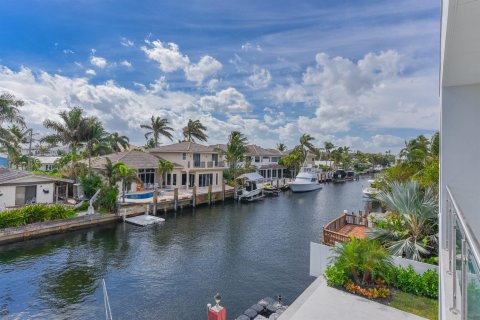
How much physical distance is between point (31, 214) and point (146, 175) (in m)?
15.9

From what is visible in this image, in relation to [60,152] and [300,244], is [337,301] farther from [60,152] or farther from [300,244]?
[60,152]

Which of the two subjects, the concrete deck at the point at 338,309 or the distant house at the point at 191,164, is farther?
the distant house at the point at 191,164

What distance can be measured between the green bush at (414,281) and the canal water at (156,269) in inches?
175

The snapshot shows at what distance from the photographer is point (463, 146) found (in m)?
6.31


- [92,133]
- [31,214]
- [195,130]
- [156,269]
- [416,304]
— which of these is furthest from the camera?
[195,130]

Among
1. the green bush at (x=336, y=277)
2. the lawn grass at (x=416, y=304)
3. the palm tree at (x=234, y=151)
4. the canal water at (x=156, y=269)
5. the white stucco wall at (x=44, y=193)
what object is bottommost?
the canal water at (x=156, y=269)

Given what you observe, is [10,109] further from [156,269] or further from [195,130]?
[195,130]

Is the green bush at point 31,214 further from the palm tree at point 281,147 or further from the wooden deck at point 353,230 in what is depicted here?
the palm tree at point 281,147

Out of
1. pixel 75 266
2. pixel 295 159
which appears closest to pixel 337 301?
pixel 75 266

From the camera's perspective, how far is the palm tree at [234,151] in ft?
136

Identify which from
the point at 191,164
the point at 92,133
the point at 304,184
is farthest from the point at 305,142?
the point at 92,133

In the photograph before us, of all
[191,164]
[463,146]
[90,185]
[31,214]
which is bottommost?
[31,214]

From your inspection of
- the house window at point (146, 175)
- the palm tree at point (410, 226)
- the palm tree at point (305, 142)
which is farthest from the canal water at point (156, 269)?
the palm tree at point (305, 142)

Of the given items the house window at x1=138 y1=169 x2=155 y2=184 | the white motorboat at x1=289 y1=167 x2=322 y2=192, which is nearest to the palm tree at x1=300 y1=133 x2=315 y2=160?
the white motorboat at x1=289 y1=167 x2=322 y2=192
